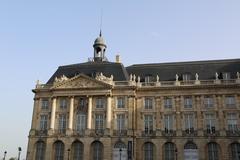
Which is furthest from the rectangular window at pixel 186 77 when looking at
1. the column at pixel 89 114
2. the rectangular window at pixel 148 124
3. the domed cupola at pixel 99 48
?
the domed cupola at pixel 99 48

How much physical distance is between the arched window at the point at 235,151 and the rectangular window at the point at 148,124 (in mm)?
12328

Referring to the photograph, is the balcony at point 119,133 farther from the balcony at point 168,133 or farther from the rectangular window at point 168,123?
the rectangular window at point 168,123

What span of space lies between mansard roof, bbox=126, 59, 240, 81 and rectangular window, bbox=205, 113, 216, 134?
6659 mm

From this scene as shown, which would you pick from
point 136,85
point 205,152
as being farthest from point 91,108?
point 205,152

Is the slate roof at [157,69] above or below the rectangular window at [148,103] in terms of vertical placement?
above

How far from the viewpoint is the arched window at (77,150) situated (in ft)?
171

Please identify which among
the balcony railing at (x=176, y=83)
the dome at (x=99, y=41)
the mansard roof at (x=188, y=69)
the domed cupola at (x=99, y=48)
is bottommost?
the balcony railing at (x=176, y=83)

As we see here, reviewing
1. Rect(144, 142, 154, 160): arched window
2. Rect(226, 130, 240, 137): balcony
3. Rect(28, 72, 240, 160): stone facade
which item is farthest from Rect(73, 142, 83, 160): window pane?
Rect(226, 130, 240, 137): balcony

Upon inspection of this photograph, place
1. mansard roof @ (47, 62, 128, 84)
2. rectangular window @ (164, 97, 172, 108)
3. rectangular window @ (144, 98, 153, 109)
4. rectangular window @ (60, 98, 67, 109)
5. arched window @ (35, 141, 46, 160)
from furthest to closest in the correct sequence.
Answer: mansard roof @ (47, 62, 128, 84) < rectangular window @ (60, 98, 67, 109) < rectangular window @ (144, 98, 153, 109) < arched window @ (35, 141, 46, 160) < rectangular window @ (164, 97, 172, 108)

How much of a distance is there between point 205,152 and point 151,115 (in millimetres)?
10025

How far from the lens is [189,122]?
5156cm

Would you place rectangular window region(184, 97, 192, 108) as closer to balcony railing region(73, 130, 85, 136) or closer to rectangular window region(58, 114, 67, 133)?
balcony railing region(73, 130, 85, 136)

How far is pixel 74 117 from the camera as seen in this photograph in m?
54.1

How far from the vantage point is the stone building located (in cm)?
5025
